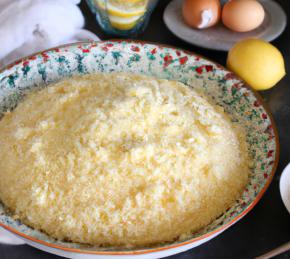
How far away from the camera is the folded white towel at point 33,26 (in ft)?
3.50

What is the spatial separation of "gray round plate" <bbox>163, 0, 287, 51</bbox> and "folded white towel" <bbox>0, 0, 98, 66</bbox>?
27 cm

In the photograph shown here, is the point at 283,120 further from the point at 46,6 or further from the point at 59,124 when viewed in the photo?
the point at 46,6

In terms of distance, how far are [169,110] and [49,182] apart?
26 cm

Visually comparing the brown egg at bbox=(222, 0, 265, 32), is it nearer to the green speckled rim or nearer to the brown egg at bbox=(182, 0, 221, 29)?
the brown egg at bbox=(182, 0, 221, 29)

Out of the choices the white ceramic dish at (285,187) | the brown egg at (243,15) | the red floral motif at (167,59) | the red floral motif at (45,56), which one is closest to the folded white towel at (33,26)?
the red floral motif at (45,56)

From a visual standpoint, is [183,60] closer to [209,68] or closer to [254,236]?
[209,68]

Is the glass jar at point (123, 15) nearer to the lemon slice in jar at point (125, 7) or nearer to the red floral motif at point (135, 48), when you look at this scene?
the lemon slice in jar at point (125, 7)

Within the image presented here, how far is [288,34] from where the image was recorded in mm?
1252

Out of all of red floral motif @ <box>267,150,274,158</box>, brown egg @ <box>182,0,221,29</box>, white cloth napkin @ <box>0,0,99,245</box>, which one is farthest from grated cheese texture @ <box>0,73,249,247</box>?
brown egg @ <box>182,0,221,29</box>

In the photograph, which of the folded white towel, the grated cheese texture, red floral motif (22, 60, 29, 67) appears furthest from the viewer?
the folded white towel

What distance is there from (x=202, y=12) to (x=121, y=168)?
25.8 inches

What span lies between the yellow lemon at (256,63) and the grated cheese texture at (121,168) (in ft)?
0.59

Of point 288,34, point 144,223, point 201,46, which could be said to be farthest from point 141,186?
point 288,34

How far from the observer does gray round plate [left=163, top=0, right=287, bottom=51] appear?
3.85ft
